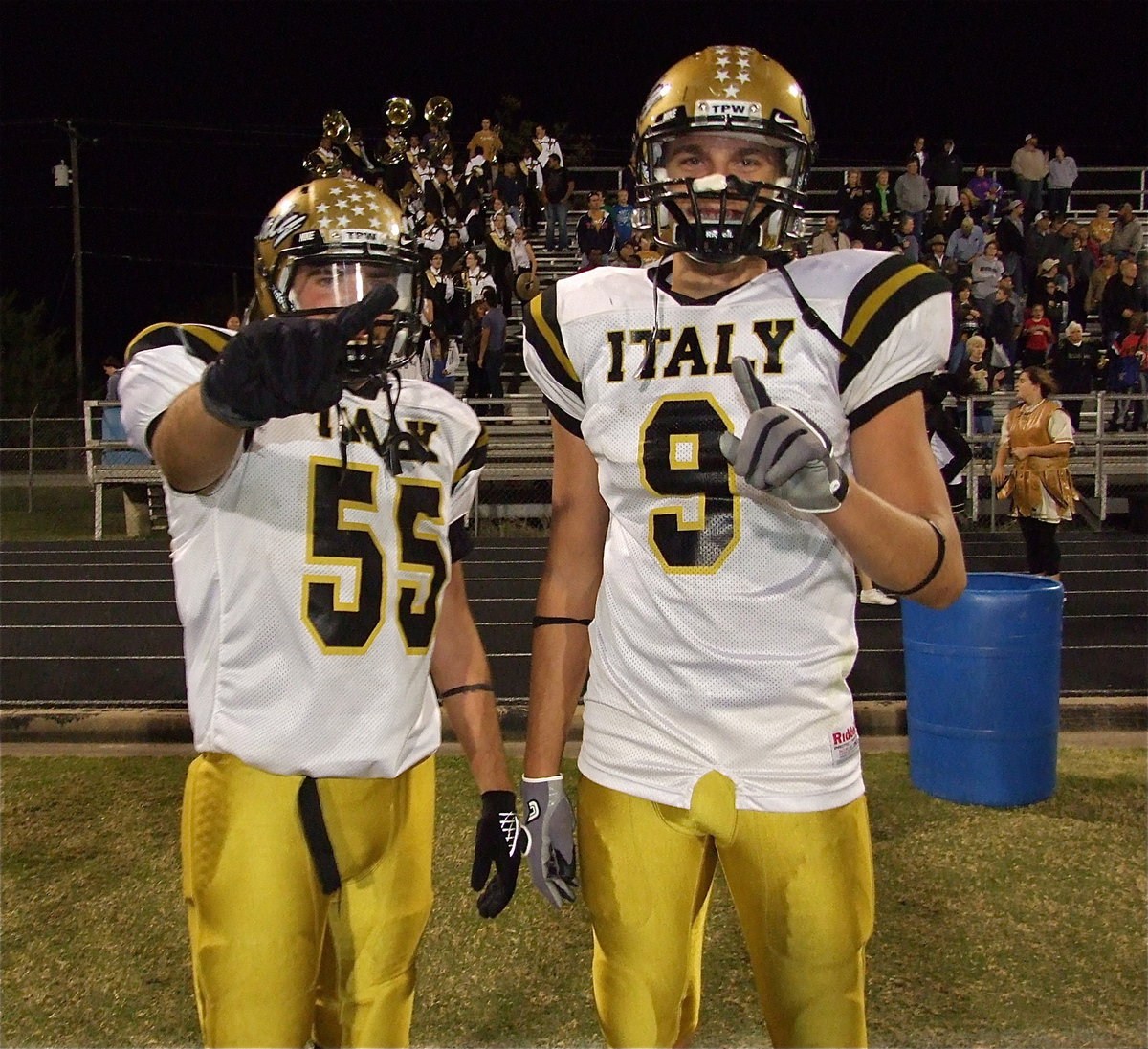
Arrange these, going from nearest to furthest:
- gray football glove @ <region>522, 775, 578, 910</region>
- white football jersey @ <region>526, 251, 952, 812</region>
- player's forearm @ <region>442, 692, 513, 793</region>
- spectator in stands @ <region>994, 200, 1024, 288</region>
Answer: white football jersey @ <region>526, 251, 952, 812</region>
gray football glove @ <region>522, 775, 578, 910</region>
player's forearm @ <region>442, 692, 513, 793</region>
spectator in stands @ <region>994, 200, 1024, 288</region>

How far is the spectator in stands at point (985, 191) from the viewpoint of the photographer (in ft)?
56.2

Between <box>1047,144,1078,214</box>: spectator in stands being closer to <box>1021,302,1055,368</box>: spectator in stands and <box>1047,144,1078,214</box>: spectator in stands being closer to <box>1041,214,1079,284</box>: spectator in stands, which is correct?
<box>1041,214,1079,284</box>: spectator in stands

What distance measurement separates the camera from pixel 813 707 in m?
1.96

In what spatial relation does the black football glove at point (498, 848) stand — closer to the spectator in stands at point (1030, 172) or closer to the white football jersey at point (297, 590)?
the white football jersey at point (297, 590)

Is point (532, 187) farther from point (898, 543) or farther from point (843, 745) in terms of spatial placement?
point (898, 543)

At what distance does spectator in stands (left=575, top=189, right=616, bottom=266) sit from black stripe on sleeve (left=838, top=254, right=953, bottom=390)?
546 inches

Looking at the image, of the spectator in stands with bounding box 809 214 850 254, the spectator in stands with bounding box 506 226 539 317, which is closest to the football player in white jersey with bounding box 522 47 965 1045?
the spectator in stands with bounding box 809 214 850 254

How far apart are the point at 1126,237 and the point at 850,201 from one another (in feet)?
13.3

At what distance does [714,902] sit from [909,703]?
152 centimetres

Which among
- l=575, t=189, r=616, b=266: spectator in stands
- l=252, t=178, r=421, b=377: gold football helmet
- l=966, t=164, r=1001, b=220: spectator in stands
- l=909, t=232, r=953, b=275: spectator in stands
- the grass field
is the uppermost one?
l=966, t=164, r=1001, b=220: spectator in stands

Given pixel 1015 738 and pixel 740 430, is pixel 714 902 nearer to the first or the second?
pixel 1015 738

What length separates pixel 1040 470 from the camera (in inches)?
322

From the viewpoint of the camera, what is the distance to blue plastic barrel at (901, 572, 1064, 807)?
4.59 metres

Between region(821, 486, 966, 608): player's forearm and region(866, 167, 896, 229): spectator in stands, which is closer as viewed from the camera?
region(821, 486, 966, 608): player's forearm
